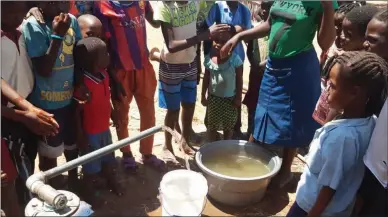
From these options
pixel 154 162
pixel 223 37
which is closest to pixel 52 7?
pixel 223 37

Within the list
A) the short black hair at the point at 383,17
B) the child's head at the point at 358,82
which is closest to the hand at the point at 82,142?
the child's head at the point at 358,82

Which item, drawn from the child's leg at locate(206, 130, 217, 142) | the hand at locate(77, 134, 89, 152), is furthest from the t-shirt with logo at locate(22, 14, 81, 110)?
the child's leg at locate(206, 130, 217, 142)

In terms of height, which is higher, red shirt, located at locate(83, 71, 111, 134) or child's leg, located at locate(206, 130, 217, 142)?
red shirt, located at locate(83, 71, 111, 134)

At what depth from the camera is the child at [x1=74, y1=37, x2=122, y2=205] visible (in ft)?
8.65

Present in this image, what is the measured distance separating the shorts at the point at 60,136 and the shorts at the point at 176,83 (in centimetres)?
82

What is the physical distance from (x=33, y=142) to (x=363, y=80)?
1969 millimetres

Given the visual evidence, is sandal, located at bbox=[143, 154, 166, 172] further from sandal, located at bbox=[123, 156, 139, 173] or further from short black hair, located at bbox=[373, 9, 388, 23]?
short black hair, located at bbox=[373, 9, 388, 23]

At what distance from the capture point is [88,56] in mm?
2619

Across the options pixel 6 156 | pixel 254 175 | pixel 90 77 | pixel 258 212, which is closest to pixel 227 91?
pixel 254 175

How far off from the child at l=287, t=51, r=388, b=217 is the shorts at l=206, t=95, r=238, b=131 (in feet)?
5.34

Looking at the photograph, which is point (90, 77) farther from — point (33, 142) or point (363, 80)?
point (363, 80)

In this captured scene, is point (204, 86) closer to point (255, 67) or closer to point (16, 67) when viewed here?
point (255, 67)

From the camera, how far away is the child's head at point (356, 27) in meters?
2.64

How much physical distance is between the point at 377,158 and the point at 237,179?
1.22 meters
